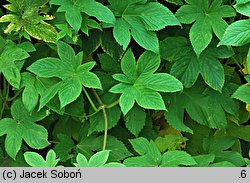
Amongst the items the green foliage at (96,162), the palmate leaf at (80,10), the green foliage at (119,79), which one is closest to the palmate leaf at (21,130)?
the green foliage at (119,79)

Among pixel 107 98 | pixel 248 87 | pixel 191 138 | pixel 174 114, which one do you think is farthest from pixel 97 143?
pixel 248 87

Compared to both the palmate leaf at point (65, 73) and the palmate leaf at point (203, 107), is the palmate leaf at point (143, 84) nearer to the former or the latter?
the palmate leaf at point (65, 73)

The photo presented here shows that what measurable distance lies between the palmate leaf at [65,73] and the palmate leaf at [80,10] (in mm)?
134

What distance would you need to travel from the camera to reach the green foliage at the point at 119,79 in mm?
1780

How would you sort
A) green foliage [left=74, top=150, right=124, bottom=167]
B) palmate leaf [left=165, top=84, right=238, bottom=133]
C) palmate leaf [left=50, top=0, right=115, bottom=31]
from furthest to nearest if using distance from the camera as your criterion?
palmate leaf [left=165, top=84, right=238, bottom=133]
palmate leaf [left=50, top=0, right=115, bottom=31]
green foliage [left=74, top=150, right=124, bottom=167]

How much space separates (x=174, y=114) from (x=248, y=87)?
0.31 meters

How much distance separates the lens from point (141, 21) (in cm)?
184

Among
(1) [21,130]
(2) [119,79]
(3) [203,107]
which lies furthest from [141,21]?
(1) [21,130]

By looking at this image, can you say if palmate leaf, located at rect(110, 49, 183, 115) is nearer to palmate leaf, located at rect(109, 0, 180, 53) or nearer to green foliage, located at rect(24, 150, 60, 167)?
palmate leaf, located at rect(109, 0, 180, 53)

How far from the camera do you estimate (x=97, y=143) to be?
6.56ft

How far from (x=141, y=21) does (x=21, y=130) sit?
61 cm

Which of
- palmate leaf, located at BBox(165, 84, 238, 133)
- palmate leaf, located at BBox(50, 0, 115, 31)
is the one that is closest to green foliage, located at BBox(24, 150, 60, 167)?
palmate leaf, located at BBox(50, 0, 115, 31)

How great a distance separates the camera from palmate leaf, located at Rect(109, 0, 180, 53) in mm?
1804

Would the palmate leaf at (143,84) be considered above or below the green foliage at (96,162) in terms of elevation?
above
